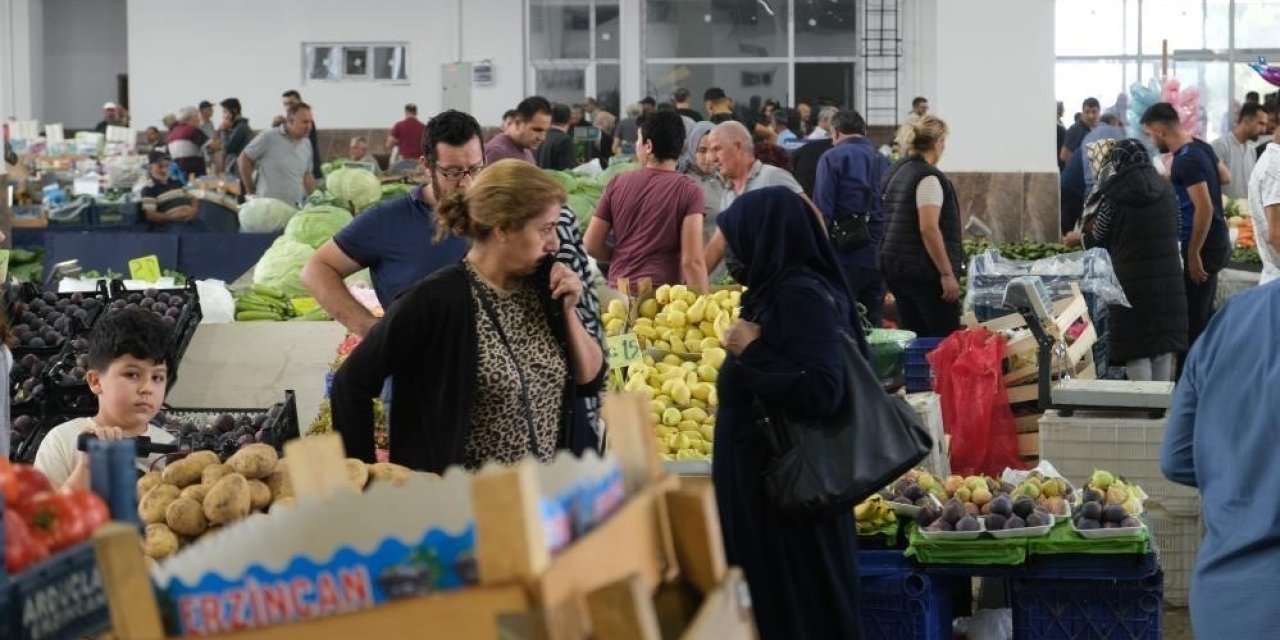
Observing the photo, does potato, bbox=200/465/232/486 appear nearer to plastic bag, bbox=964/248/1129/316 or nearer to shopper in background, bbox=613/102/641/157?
plastic bag, bbox=964/248/1129/316

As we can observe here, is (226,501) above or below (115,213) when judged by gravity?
below

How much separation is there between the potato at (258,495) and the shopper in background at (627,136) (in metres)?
12.0

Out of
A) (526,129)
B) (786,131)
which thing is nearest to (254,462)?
(526,129)

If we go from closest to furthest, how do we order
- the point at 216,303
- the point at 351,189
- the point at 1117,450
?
the point at 1117,450
the point at 216,303
the point at 351,189

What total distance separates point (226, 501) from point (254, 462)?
17 cm

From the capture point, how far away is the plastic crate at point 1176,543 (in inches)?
237

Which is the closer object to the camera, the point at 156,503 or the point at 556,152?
the point at 156,503

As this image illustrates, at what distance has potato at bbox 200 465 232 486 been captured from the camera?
3.18m

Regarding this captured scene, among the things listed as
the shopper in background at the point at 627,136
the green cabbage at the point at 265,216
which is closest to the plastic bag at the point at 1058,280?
the green cabbage at the point at 265,216

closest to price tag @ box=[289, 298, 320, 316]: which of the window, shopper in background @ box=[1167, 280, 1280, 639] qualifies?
shopper in background @ box=[1167, 280, 1280, 639]

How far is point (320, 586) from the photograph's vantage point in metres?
1.73

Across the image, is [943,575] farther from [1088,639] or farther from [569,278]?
[569,278]

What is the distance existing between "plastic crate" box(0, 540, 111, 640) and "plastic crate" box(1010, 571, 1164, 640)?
10.9 ft

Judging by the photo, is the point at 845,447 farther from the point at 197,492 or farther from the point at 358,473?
the point at 197,492
